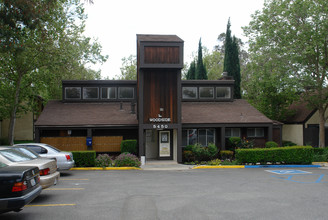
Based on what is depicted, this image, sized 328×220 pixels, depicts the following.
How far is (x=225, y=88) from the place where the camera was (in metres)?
27.8

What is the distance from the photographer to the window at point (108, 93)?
86.8ft

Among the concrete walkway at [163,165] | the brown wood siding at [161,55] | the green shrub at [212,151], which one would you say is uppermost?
the brown wood siding at [161,55]

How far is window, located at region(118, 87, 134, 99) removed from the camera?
26.7 meters

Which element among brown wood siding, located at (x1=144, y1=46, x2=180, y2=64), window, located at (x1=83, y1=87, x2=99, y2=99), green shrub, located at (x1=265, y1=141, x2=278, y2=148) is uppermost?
brown wood siding, located at (x1=144, y1=46, x2=180, y2=64)

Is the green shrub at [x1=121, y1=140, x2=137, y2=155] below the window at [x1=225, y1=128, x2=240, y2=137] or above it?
below

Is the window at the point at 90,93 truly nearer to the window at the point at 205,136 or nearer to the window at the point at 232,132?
the window at the point at 205,136

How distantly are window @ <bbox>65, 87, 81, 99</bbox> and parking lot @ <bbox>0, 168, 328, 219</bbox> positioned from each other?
1246cm

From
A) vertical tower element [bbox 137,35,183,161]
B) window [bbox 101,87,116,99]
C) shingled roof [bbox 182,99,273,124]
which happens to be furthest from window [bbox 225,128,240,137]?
window [bbox 101,87,116,99]

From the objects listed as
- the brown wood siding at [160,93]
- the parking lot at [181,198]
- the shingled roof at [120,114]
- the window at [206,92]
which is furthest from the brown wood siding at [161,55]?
the parking lot at [181,198]

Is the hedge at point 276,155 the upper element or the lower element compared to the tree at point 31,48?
lower

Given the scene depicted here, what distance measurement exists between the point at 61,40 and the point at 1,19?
1402 cm

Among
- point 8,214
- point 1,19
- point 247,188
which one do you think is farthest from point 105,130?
point 8,214

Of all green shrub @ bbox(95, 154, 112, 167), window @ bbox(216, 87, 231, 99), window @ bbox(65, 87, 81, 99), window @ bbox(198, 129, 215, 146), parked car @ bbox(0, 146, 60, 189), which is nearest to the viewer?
parked car @ bbox(0, 146, 60, 189)

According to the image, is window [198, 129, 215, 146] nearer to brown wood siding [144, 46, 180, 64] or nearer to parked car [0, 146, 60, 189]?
brown wood siding [144, 46, 180, 64]
